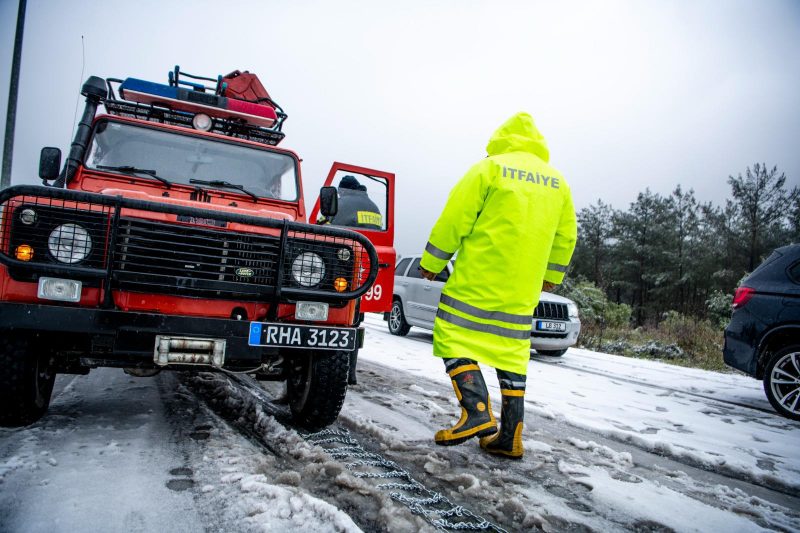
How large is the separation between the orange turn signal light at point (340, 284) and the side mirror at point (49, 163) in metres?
2.27

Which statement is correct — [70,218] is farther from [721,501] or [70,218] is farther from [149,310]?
[721,501]

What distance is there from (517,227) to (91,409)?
3.04 metres

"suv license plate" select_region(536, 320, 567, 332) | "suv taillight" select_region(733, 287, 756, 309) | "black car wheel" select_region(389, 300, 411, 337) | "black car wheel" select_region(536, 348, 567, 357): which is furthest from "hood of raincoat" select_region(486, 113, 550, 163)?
"black car wheel" select_region(389, 300, 411, 337)

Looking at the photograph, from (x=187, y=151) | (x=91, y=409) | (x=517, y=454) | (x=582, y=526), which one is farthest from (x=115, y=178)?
(x=582, y=526)

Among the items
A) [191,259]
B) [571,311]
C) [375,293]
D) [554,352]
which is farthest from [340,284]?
[554,352]

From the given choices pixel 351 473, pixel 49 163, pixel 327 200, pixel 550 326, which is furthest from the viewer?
pixel 550 326

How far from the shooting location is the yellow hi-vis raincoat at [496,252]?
112 inches

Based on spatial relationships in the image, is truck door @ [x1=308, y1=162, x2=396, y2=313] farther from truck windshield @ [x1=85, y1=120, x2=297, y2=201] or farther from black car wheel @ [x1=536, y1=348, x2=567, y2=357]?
black car wheel @ [x1=536, y1=348, x2=567, y2=357]

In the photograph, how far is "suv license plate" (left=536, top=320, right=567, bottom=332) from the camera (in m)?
8.12

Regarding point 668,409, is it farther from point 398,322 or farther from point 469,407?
point 398,322

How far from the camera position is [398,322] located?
414 inches

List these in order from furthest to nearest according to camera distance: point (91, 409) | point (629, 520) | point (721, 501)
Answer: point (91, 409) < point (721, 501) < point (629, 520)

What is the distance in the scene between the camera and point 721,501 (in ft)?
8.06

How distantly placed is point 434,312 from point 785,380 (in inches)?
214
